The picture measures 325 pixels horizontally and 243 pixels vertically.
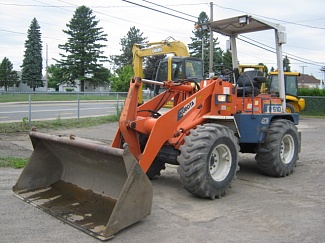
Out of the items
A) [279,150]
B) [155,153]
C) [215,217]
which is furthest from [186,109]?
[279,150]

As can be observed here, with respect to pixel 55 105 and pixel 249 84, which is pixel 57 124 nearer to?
pixel 55 105

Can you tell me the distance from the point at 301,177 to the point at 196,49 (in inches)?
2047

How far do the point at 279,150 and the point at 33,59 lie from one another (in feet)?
197

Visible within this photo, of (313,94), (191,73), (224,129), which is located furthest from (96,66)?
(224,129)

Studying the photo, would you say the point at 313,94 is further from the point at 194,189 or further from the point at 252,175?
the point at 194,189

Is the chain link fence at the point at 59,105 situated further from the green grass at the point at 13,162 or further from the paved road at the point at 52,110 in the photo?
the green grass at the point at 13,162

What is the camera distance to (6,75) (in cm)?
6612

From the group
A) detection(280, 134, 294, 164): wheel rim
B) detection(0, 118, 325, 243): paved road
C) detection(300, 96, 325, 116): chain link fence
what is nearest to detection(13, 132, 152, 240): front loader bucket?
detection(0, 118, 325, 243): paved road

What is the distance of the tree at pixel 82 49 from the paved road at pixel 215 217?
54447 mm

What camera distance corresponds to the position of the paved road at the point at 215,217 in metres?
4.44

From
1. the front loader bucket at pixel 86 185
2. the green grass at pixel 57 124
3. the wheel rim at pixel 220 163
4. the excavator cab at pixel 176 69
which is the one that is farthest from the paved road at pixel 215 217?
the excavator cab at pixel 176 69

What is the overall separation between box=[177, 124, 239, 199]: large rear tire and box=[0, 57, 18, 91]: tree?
65.7 m

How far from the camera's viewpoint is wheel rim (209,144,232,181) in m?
6.04

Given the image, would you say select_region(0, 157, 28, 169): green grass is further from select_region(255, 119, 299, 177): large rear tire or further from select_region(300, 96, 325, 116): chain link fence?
select_region(300, 96, 325, 116): chain link fence
